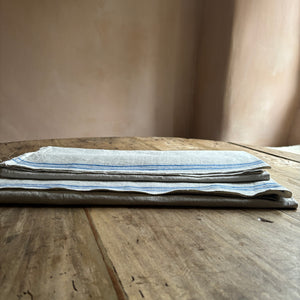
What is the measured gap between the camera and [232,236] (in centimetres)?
39

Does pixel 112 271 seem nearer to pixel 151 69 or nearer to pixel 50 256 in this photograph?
pixel 50 256

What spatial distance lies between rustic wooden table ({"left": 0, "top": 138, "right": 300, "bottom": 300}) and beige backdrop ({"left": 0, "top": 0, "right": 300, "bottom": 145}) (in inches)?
82.8

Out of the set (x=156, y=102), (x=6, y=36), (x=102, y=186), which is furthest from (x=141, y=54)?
(x=102, y=186)

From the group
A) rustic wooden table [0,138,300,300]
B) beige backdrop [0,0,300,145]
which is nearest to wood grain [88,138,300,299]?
rustic wooden table [0,138,300,300]

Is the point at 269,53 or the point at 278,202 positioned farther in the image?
the point at 269,53

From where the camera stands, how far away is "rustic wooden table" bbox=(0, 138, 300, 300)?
27 cm

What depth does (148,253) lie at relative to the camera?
0.34m

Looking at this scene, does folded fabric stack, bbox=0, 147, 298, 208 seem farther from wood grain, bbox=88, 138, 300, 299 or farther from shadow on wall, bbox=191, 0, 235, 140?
shadow on wall, bbox=191, 0, 235, 140

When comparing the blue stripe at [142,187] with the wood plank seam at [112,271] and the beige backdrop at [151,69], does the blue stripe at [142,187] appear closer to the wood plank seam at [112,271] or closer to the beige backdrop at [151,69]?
the wood plank seam at [112,271]

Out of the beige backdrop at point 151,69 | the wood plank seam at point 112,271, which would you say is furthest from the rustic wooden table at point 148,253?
the beige backdrop at point 151,69

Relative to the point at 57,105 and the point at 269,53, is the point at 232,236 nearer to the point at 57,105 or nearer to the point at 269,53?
the point at 57,105

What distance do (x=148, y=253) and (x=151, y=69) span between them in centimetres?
247

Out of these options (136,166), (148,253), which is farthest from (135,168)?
(148,253)

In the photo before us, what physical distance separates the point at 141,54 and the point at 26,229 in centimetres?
241
